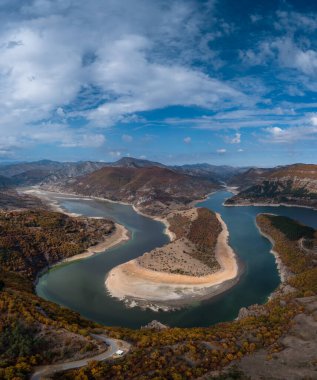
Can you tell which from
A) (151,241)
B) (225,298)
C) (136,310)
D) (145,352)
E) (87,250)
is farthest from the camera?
(151,241)

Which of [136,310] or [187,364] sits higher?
[187,364]

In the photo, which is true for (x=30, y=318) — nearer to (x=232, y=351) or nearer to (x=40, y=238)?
(x=232, y=351)

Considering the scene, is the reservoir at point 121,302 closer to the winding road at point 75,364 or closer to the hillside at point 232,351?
the hillside at point 232,351

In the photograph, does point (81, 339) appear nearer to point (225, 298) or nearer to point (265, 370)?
point (265, 370)

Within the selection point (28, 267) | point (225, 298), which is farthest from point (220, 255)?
point (28, 267)

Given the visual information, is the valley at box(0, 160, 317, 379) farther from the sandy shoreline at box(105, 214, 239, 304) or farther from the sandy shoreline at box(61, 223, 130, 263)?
the sandy shoreline at box(61, 223, 130, 263)

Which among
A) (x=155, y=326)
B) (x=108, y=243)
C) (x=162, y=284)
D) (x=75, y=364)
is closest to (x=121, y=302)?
(x=162, y=284)

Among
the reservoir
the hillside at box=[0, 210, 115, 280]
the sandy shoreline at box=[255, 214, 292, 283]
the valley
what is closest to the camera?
the valley

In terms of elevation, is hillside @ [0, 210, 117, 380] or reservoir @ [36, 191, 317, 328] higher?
hillside @ [0, 210, 117, 380]

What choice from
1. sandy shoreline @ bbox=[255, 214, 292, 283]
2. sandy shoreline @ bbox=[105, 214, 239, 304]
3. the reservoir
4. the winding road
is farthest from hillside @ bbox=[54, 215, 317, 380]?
sandy shoreline @ bbox=[255, 214, 292, 283]
